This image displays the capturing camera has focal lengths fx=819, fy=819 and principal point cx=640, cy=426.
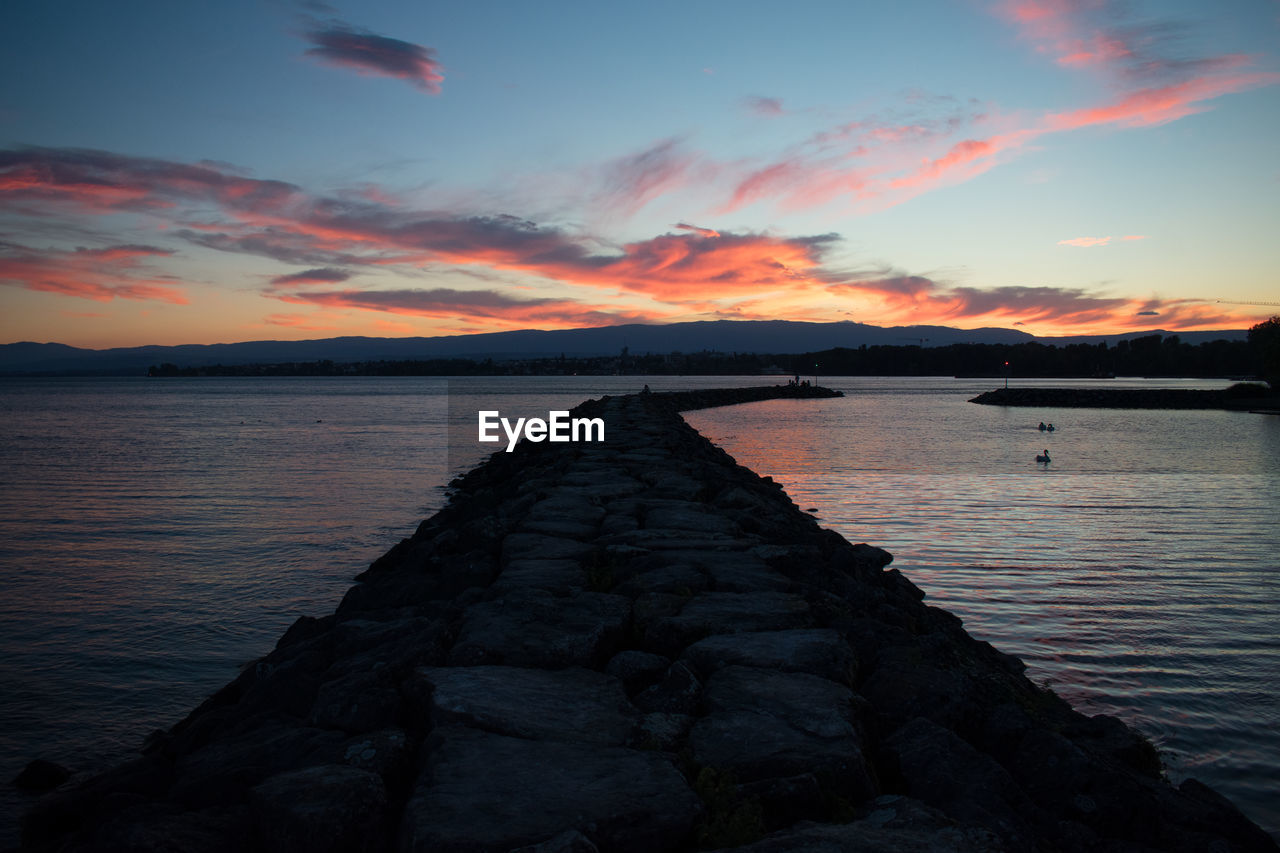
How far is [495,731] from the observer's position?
2.81m

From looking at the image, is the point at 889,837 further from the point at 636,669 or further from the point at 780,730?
the point at 636,669

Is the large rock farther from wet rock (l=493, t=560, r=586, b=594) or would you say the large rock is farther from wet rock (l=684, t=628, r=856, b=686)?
wet rock (l=493, t=560, r=586, b=594)

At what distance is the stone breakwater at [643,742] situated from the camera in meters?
2.29

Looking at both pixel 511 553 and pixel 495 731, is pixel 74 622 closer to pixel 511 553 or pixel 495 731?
pixel 511 553

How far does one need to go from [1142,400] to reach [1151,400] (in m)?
0.56

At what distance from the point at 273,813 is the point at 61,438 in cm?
3307

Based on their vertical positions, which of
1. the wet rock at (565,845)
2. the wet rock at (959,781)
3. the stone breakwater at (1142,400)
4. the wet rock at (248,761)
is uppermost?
the stone breakwater at (1142,400)

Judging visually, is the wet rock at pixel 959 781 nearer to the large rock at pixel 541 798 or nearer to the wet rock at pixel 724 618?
the large rock at pixel 541 798

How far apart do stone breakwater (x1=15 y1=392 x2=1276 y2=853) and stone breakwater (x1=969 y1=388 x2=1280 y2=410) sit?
5960 centimetres

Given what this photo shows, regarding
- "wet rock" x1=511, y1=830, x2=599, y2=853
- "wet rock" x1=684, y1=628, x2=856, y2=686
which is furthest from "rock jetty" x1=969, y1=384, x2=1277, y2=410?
"wet rock" x1=511, y1=830, x2=599, y2=853

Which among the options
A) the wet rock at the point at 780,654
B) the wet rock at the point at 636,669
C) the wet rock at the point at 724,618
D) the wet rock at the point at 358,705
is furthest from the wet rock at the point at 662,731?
the wet rock at the point at 358,705

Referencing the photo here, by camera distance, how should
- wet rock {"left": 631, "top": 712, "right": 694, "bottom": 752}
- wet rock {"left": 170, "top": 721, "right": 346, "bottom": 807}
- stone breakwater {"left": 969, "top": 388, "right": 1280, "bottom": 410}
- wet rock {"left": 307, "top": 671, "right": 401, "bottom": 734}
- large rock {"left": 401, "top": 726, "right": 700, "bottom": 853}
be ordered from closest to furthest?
large rock {"left": 401, "top": 726, "right": 700, "bottom": 853}
wet rock {"left": 631, "top": 712, "right": 694, "bottom": 752}
wet rock {"left": 170, "top": 721, "right": 346, "bottom": 807}
wet rock {"left": 307, "top": 671, "right": 401, "bottom": 734}
stone breakwater {"left": 969, "top": 388, "right": 1280, "bottom": 410}

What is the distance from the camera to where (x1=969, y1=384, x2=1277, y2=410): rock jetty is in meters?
54.4

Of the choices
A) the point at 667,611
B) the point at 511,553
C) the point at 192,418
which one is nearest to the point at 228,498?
the point at 511,553
